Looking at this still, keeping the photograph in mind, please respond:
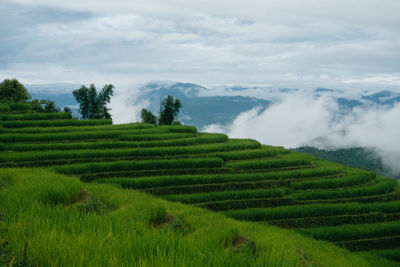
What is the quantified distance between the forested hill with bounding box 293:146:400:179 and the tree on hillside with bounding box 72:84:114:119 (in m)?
107

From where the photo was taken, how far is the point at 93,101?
139 ft

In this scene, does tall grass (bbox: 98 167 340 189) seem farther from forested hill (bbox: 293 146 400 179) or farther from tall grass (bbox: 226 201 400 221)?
forested hill (bbox: 293 146 400 179)

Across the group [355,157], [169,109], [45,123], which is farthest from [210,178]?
[355,157]

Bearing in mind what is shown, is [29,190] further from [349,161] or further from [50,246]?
[349,161]

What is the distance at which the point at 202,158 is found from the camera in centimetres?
2042

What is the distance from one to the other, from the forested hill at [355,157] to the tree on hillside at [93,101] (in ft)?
350

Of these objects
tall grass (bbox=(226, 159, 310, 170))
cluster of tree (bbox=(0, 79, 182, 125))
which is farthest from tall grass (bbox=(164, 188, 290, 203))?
cluster of tree (bbox=(0, 79, 182, 125))

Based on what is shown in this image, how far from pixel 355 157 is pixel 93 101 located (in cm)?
14778

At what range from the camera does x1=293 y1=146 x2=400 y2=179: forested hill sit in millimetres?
135575

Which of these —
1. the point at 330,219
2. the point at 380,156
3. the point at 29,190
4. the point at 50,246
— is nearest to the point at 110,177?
the point at 29,190

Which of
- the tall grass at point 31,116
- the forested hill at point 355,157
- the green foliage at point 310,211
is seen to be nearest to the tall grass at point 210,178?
the green foliage at point 310,211

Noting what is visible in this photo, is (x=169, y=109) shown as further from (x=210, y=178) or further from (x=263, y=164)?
(x=210, y=178)

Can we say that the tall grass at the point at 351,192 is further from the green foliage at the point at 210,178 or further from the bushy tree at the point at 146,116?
the bushy tree at the point at 146,116

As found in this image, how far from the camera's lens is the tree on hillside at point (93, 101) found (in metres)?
41.7
